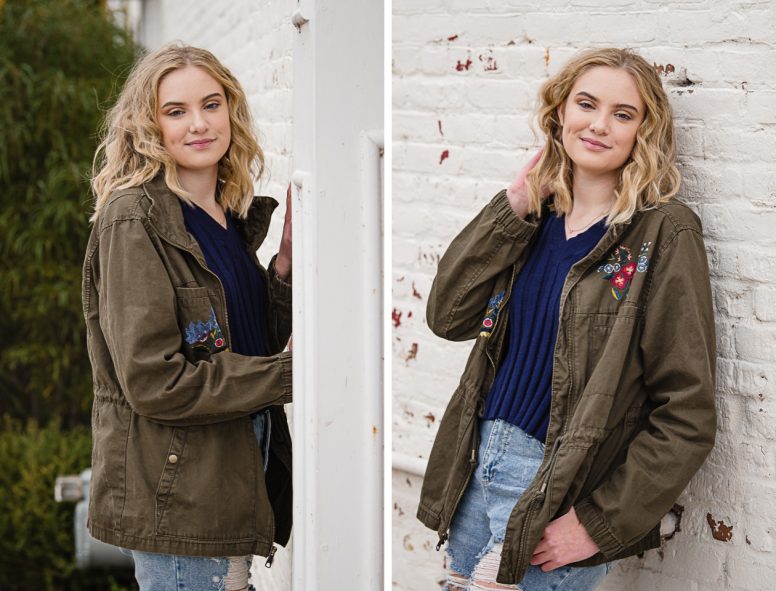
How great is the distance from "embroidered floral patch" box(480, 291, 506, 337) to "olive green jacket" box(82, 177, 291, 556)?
1.23ft

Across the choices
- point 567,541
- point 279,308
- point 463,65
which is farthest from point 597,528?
point 463,65

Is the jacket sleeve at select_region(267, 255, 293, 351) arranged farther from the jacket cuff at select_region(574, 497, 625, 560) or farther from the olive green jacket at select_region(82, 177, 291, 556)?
the jacket cuff at select_region(574, 497, 625, 560)

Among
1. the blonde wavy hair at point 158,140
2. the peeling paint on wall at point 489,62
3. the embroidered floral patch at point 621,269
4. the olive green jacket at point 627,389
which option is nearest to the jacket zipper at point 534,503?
the olive green jacket at point 627,389

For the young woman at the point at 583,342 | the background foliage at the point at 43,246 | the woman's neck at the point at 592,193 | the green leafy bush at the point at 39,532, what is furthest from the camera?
the background foliage at the point at 43,246

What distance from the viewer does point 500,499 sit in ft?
6.05

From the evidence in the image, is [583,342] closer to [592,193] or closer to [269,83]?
[592,193]

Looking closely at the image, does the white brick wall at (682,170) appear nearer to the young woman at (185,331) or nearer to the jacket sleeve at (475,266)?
the jacket sleeve at (475,266)

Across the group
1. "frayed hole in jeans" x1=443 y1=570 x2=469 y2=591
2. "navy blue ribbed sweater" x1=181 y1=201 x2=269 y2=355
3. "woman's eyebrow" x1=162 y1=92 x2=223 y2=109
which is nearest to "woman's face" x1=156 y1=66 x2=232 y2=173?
"woman's eyebrow" x1=162 y1=92 x2=223 y2=109

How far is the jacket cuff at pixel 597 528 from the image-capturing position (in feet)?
5.65

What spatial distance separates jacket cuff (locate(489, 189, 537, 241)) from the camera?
1825 millimetres

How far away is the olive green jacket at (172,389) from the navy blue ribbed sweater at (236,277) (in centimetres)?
2

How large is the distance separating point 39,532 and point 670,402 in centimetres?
299

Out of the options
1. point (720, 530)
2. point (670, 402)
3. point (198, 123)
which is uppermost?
point (198, 123)

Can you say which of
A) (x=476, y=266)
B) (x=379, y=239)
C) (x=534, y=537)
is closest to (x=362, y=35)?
(x=379, y=239)
